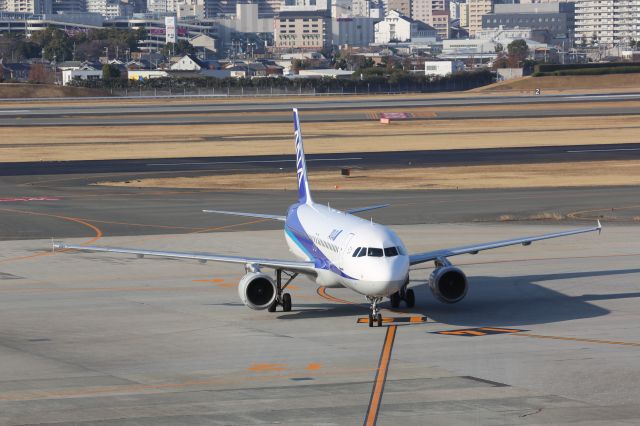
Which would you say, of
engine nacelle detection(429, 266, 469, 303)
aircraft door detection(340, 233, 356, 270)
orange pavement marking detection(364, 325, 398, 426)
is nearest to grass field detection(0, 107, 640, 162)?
engine nacelle detection(429, 266, 469, 303)

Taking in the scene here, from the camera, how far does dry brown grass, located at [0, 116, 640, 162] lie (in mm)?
126625

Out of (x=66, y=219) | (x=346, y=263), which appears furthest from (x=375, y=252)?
(x=66, y=219)

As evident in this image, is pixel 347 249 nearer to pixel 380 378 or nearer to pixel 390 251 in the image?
pixel 390 251

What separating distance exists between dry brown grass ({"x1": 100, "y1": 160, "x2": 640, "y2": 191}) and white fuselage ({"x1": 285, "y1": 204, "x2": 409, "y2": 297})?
4542 centimetres

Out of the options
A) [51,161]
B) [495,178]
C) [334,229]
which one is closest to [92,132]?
[51,161]

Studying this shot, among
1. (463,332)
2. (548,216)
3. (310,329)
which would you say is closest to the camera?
(463,332)

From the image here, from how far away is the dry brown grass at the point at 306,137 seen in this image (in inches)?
4985

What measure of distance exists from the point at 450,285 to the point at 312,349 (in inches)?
334

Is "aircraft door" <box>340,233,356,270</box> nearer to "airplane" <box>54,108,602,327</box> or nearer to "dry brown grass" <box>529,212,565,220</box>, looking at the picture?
"airplane" <box>54,108,602,327</box>

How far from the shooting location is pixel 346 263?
4247 centimetres

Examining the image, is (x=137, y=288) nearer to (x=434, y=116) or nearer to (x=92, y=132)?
(x=92, y=132)

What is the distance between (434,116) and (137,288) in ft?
410

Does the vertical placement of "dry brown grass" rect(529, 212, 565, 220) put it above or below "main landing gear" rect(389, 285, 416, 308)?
below

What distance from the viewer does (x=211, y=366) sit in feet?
123
